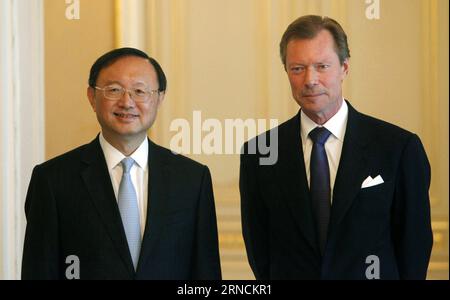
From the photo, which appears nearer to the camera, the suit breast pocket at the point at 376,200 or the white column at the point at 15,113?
the suit breast pocket at the point at 376,200

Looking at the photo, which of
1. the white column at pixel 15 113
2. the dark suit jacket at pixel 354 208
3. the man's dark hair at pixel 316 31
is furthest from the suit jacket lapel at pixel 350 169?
the white column at pixel 15 113

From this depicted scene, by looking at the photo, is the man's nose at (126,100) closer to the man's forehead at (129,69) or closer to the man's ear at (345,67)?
the man's forehead at (129,69)

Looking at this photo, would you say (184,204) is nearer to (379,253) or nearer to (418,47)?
(379,253)

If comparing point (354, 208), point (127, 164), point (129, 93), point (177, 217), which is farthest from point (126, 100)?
point (354, 208)

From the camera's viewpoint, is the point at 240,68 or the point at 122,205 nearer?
the point at 122,205

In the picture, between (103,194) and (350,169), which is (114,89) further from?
(350,169)

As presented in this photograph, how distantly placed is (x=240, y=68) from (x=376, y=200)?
1.33 ft

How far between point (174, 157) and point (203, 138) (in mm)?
94

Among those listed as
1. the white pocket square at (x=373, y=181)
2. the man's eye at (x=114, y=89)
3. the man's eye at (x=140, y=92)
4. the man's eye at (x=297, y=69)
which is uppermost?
the man's eye at (x=297, y=69)

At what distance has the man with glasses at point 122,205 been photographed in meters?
1.46

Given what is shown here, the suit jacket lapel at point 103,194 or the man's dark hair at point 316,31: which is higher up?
Answer: the man's dark hair at point 316,31

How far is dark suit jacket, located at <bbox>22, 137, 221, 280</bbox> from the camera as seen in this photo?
1463mm

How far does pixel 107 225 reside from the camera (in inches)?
58.1

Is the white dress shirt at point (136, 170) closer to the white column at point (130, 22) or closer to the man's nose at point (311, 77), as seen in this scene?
the white column at point (130, 22)
